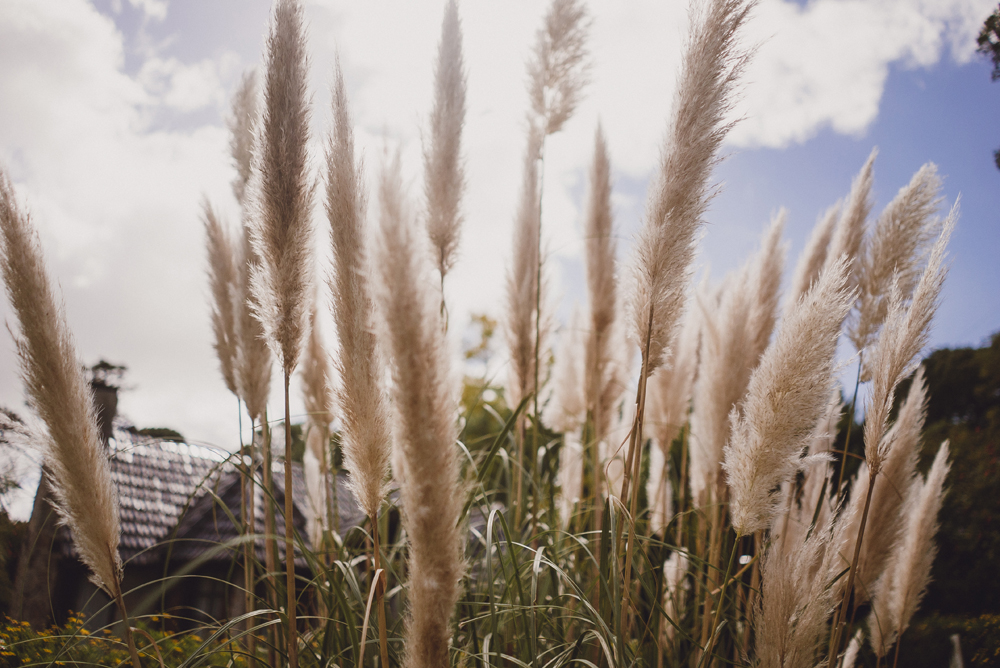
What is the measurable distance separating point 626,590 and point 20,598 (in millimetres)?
2470

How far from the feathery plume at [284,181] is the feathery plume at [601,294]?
144 cm

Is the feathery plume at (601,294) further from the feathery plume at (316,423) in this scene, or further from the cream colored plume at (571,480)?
the feathery plume at (316,423)

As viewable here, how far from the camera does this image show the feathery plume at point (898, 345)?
1.51 metres

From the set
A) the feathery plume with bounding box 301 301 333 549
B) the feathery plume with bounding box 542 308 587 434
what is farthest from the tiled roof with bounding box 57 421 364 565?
the feathery plume with bounding box 542 308 587 434

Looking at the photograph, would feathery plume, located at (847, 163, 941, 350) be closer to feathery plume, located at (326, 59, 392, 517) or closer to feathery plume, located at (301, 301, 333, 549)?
feathery plume, located at (326, 59, 392, 517)

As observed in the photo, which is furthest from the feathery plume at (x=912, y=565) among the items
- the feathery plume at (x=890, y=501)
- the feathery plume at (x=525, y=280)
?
the feathery plume at (x=525, y=280)

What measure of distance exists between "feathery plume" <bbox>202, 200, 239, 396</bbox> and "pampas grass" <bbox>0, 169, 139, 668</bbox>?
72 cm

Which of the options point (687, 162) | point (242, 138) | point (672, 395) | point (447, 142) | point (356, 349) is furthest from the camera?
point (672, 395)

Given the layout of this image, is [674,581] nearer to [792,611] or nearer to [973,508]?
[792,611]

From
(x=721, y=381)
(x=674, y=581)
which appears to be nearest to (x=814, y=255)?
(x=721, y=381)

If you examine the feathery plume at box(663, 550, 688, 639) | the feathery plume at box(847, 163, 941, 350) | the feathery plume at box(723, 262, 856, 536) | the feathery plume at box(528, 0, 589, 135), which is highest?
the feathery plume at box(528, 0, 589, 135)

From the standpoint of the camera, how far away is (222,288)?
217 centimetres

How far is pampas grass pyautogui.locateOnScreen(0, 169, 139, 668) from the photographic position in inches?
51.7

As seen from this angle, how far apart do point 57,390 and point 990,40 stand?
4358mm
